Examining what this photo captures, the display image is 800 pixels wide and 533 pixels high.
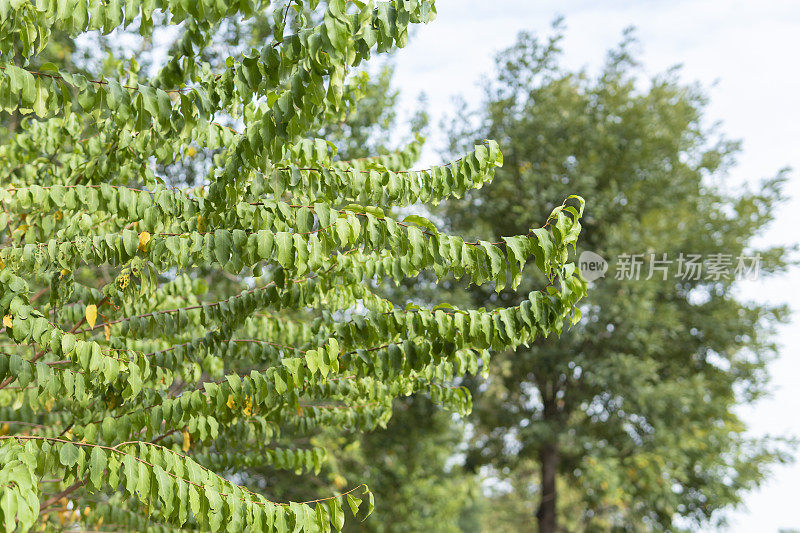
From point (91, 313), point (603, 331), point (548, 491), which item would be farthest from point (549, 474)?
point (91, 313)

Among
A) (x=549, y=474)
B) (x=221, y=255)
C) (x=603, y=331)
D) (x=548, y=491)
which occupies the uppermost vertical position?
(x=221, y=255)

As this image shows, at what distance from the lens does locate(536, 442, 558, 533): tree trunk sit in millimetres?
12273

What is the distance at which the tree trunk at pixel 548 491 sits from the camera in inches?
483

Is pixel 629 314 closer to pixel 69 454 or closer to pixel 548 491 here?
pixel 548 491

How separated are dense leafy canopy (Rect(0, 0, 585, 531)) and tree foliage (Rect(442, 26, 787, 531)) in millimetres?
7763

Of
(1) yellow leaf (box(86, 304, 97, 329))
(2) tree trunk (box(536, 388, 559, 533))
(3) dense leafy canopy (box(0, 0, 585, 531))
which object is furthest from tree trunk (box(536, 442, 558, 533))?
(1) yellow leaf (box(86, 304, 97, 329))

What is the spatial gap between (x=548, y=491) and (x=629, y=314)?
3.87 m

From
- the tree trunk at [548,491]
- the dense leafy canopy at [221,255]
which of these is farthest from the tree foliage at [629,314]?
the dense leafy canopy at [221,255]

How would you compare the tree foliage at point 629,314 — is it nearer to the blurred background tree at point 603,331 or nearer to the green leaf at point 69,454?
the blurred background tree at point 603,331

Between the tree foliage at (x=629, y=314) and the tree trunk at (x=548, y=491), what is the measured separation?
27mm

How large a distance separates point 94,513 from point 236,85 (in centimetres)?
324

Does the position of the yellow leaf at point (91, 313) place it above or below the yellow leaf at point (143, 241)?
below

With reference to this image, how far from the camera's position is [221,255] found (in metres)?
2.63

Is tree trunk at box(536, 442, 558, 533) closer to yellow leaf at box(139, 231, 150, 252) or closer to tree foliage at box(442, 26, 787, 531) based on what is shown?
tree foliage at box(442, 26, 787, 531)
